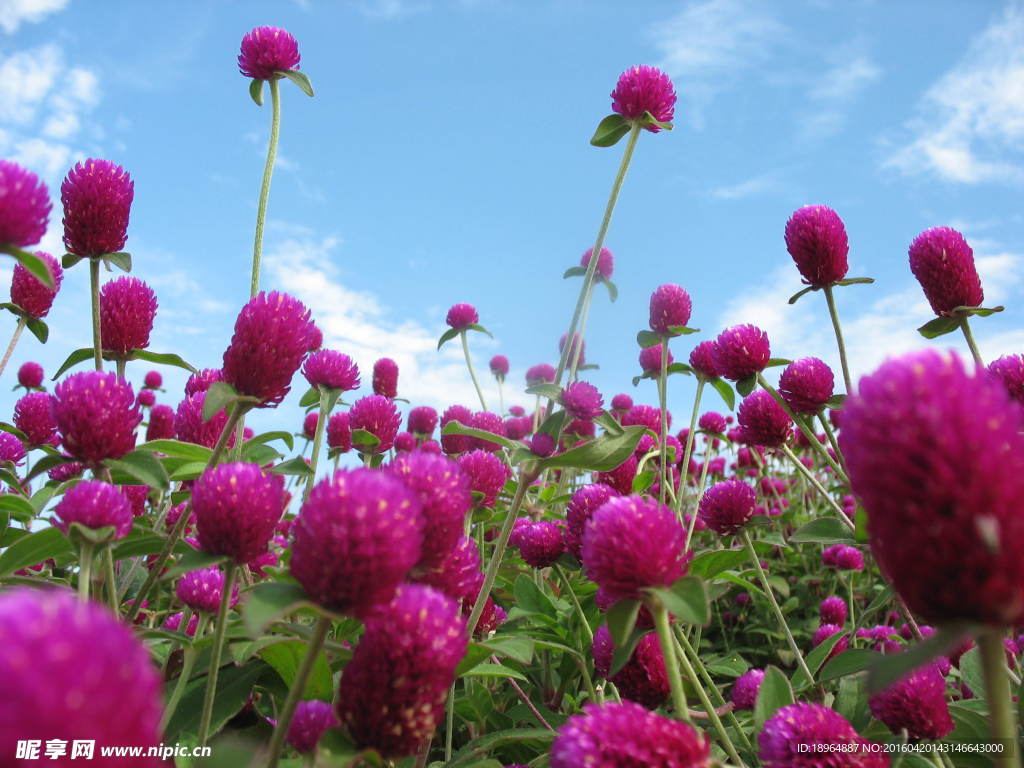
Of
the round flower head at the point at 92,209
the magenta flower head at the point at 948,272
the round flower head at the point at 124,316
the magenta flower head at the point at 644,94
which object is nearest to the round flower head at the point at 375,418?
the round flower head at the point at 124,316

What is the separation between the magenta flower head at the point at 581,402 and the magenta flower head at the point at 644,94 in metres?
0.98

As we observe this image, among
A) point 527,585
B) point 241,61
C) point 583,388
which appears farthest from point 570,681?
point 241,61

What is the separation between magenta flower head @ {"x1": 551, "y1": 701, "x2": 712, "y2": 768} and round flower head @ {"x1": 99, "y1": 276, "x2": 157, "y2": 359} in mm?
1633

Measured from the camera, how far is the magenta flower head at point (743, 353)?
209cm

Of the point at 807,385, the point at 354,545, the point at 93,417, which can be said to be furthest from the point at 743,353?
the point at 93,417

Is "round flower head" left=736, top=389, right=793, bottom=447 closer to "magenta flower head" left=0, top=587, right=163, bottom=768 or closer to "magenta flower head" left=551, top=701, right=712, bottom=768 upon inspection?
"magenta flower head" left=551, top=701, right=712, bottom=768

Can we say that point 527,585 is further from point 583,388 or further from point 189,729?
point 189,729

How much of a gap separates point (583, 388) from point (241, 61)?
176cm

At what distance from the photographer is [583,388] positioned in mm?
1688

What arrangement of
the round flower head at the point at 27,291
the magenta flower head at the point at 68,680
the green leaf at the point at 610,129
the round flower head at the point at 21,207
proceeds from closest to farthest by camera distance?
the magenta flower head at the point at 68,680
the round flower head at the point at 21,207
the green leaf at the point at 610,129
the round flower head at the point at 27,291

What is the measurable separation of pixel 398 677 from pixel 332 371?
157 cm

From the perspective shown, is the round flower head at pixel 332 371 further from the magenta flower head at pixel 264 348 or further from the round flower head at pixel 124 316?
the magenta flower head at pixel 264 348

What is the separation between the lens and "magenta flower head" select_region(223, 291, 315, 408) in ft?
4.51

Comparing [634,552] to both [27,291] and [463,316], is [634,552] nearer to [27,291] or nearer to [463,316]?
[27,291]
